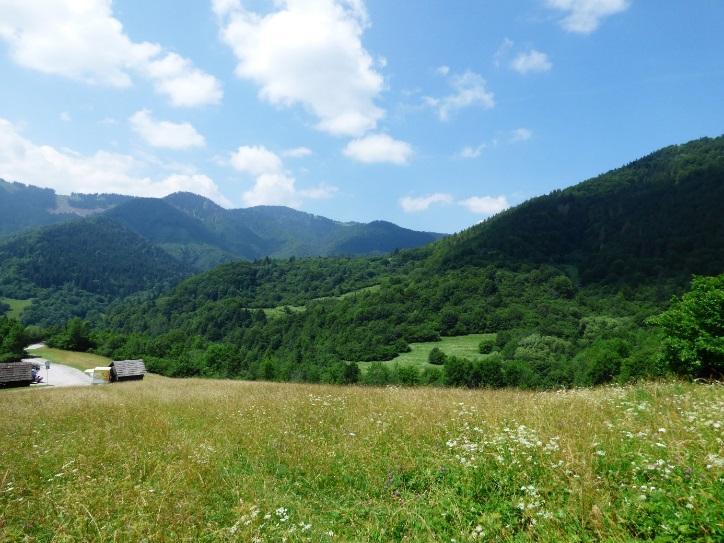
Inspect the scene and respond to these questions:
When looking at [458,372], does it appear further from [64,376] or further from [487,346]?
[64,376]

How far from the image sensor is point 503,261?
607 ft

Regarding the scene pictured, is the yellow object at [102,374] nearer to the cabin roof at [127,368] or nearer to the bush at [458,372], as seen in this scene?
the cabin roof at [127,368]

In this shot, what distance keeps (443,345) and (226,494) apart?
127 meters

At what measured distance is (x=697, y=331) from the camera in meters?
30.0

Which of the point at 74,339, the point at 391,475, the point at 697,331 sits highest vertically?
the point at 391,475

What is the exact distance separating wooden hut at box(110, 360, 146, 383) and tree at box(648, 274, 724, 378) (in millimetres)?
65211

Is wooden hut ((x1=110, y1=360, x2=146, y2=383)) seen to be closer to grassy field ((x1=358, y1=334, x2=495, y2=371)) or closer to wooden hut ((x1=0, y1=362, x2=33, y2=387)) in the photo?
wooden hut ((x1=0, y1=362, x2=33, y2=387))

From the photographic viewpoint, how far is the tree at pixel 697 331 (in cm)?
2836

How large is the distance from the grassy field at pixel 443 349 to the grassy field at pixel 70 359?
64492 millimetres

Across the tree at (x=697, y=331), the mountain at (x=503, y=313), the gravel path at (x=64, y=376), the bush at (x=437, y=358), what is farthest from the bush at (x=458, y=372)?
the gravel path at (x=64, y=376)

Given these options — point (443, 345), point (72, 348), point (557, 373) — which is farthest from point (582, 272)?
point (72, 348)

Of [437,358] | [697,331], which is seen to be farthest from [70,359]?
[697,331]

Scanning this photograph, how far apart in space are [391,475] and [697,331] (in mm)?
34878

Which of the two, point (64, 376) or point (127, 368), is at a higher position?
point (127, 368)
